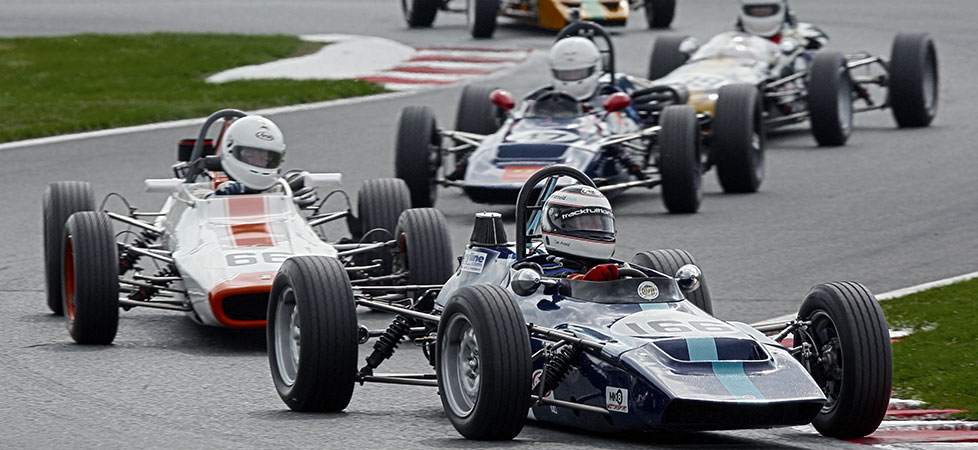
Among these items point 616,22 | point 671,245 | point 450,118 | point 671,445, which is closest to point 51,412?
point 671,445

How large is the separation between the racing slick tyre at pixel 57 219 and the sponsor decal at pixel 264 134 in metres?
1.40

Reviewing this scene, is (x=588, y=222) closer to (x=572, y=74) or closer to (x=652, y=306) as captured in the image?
(x=652, y=306)

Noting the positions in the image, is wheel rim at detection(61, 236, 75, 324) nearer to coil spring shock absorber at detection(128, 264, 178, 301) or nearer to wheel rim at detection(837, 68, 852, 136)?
coil spring shock absorber at detection(128, 264, 178, 301)

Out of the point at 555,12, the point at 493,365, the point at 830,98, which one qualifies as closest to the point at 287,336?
the point at 493,365

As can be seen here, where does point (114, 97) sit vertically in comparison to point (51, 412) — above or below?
below

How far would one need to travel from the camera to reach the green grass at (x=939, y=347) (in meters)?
9.62

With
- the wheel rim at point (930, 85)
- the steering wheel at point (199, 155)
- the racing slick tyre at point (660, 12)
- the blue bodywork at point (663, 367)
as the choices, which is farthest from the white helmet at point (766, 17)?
the blue bodywork at point (663, 367)

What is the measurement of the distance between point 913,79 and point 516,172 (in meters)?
7.63

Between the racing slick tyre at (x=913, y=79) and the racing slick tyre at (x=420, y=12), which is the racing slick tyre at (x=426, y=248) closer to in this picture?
the racing slick tyre at (x=913, y=79)

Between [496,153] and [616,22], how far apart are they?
1462cm

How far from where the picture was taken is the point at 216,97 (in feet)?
79.9

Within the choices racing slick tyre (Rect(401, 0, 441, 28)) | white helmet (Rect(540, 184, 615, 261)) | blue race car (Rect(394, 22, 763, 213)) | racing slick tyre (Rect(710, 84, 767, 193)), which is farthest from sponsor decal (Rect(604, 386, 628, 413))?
racing slick tyre (Rect(401, 0, 441, 28))

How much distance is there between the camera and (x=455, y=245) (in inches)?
606

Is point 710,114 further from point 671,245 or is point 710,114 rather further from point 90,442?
point 90,442
